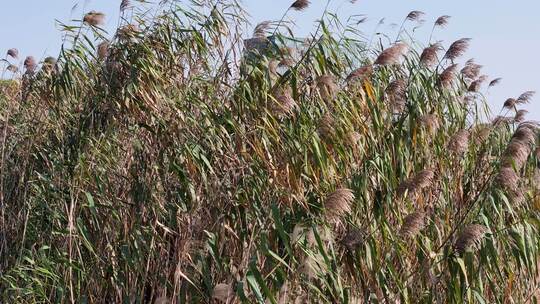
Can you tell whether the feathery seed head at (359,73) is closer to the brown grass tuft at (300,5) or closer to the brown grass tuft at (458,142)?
the brown grass tuft at (300,5)

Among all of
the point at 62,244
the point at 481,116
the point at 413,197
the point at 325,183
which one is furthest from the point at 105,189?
the point at 481,116

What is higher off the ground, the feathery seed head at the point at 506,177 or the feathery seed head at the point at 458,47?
the feathery seed head at the point at 458,47

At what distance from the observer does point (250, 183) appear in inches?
199

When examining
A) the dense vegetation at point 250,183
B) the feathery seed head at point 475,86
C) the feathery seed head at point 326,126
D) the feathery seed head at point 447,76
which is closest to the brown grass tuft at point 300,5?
the dense vegetation at point 250,183

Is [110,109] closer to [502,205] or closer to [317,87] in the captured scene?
[317,87]

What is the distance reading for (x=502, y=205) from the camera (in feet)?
18.9

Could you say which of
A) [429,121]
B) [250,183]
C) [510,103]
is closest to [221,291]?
[250,183]

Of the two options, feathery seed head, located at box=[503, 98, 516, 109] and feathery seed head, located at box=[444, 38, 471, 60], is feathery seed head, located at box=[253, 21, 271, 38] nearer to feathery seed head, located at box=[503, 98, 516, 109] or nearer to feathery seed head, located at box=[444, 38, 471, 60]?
feathery seed head, located at box=[444, 38, 471, 60]

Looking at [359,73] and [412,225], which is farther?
[359,73]

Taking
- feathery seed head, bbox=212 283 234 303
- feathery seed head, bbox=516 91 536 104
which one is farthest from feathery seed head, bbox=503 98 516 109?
feathery seed head, bbox=212 283 234 303

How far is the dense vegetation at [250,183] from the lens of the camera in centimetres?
496

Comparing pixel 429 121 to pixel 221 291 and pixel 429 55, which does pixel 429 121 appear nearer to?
pixel 429 55

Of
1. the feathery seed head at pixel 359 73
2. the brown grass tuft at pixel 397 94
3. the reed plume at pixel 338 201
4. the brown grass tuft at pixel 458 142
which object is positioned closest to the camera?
the reed plume at pixel 338 201

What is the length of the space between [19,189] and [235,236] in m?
1.48
